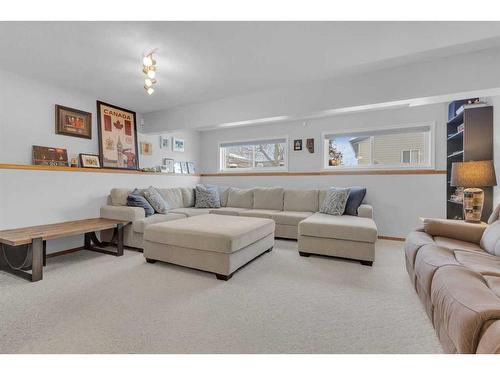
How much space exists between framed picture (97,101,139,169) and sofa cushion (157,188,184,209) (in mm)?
656

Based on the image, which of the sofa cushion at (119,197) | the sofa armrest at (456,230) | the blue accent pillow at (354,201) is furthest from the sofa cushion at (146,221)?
the sofa armrest at (456,230)

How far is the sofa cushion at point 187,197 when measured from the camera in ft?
14.6

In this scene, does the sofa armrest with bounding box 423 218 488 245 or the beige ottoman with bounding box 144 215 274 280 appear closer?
the sofa armrest with bounding box 423 218 488 245

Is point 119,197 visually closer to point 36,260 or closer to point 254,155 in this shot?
point 36,260

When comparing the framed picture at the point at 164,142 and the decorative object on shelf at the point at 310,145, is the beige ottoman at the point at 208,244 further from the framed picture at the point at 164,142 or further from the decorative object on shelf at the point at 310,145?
the framed picture at the point at 164,142

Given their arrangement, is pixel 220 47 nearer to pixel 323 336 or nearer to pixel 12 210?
pixel 323 336

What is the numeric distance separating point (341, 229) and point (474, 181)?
4.50 ft

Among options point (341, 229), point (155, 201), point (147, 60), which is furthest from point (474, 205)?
point (155, 201)

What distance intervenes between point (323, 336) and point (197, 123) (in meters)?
3.32

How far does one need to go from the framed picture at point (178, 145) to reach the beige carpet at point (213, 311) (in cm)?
287

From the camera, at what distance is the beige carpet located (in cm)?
131

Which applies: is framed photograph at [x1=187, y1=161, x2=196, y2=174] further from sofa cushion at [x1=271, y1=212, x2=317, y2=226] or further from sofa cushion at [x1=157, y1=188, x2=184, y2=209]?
sofa cushion at [x1=271, y1=212, x2=317, y2=226]

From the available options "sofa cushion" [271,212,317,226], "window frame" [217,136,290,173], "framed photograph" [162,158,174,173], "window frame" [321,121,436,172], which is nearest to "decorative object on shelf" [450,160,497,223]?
"window frame" [321,121,436,172]
